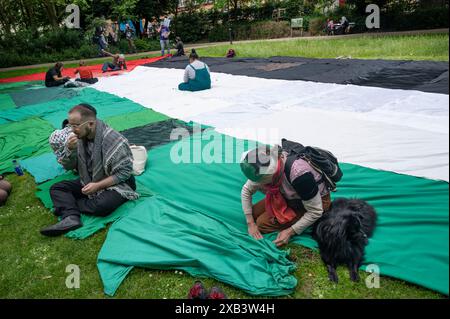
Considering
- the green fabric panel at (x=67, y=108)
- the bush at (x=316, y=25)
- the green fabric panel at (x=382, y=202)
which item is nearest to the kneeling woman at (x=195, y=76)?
the green fabric panel at (x=67, y=108)

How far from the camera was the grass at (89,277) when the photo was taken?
2.31 m

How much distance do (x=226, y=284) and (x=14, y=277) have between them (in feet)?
5.95

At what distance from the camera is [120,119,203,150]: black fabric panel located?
17.0 feet

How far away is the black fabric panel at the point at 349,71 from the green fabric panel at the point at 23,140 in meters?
5.29

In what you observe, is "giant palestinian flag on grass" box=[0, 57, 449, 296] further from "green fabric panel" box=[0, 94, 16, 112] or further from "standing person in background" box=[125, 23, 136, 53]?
"standing person in background" box=[125, 23, 136, 53]

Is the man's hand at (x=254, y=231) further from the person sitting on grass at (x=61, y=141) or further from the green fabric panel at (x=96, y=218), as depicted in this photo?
the person sitting on grass at (x=61, y=141)

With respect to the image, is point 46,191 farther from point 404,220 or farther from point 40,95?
point 40,95

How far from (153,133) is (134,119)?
40.8 inches

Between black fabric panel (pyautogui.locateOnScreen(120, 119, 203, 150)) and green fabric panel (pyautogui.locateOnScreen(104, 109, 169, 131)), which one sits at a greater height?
green fabric panel (pyautogui.locateOnScreen(104, 109, 169, 131))

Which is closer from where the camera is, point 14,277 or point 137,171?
point 14,277

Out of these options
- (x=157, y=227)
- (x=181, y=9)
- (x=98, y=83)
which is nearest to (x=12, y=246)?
(x=157, y=227)

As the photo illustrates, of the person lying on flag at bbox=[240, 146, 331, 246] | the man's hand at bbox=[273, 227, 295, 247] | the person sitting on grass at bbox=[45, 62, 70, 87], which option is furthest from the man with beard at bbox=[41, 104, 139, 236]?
the person sitting on grass at bbox=[45, 62, 70, 87]

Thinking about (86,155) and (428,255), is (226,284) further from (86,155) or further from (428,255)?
(86,155)
